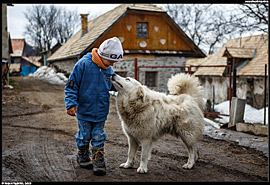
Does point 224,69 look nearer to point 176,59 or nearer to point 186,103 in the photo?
point 176,59

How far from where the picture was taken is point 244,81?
17875mm

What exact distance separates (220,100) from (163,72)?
18.5 feet

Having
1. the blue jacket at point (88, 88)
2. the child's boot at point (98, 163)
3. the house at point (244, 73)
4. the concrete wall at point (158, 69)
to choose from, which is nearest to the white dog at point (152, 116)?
the blue jacket at point (88, 88)

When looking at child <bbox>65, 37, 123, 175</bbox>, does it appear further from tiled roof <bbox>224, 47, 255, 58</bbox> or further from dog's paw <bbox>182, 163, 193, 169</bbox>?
tiled roof <bbox>224, 47, 255, 58</bbox>

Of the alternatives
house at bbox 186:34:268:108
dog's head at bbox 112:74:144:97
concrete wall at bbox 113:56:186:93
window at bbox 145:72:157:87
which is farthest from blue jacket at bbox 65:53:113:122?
window at bbox 145:72:157:87

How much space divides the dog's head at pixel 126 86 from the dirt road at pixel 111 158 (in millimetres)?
1196

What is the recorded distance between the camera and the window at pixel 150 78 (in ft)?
59.4

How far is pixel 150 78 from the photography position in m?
18.2

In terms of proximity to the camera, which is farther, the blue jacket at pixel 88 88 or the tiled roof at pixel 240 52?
the tiled roof at pixel 240 52

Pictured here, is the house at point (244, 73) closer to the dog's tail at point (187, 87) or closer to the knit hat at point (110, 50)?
the dog's tail at point (187, 87)

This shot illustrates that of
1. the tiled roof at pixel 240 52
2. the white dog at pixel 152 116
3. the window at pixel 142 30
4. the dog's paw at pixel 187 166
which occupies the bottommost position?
the dog's paw at pixel 187 166

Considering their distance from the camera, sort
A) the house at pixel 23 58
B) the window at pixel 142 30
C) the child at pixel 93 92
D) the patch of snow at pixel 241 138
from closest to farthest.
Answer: the child at pixel 93 92, the patch of snow at pixel 241 138, the window at pixel 142 30, the house at pixel 23 58

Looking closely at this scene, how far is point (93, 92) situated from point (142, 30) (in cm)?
1480

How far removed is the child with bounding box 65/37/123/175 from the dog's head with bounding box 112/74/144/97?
0.12 metres
